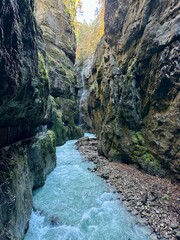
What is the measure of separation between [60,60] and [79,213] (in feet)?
90.3

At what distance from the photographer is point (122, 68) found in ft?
56.9

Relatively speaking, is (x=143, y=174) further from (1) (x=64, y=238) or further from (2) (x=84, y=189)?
(1) (x=64, y=238)

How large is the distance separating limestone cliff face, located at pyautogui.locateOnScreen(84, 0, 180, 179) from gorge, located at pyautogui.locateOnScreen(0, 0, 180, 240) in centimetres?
6

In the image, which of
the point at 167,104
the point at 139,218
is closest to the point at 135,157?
the point at 167,104

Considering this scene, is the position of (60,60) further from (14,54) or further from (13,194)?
(13,194)

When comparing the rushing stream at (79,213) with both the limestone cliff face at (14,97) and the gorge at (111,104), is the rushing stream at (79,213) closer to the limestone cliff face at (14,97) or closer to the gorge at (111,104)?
the gorge at (111,104)

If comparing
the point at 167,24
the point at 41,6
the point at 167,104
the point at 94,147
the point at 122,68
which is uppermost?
the point at 41,6

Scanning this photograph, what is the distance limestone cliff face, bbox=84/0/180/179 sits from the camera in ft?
34.9

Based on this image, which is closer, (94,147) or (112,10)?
(112,10)

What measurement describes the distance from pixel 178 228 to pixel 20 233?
6374 millimetres

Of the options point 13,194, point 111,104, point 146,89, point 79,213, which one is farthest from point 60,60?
point 13,194

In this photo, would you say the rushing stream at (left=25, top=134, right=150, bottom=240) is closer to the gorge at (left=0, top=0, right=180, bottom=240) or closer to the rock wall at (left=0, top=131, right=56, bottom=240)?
the gorge at (left=0, top=0, right=180, bottom=240)

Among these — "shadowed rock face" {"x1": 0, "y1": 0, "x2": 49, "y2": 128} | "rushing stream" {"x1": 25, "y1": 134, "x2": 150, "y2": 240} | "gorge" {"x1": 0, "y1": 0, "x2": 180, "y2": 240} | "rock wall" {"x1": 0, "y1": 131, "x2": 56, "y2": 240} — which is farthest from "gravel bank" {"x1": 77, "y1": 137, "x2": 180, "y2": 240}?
"shadowed rock face" {"x1": 0, "y1": 0, "x2": 49, "y2": 128}

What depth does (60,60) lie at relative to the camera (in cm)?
3094
